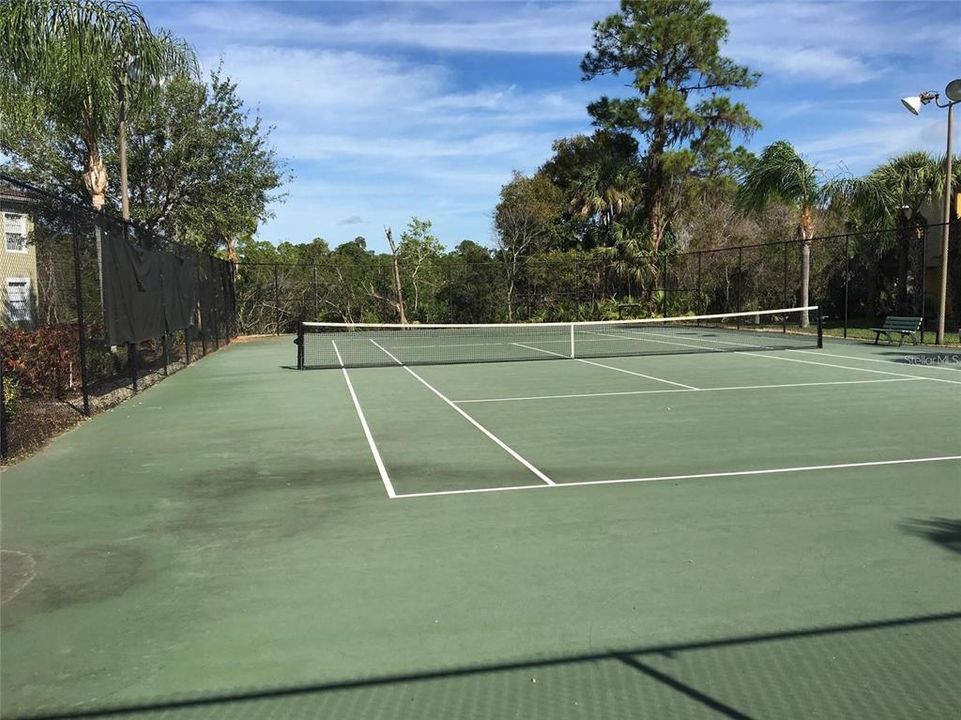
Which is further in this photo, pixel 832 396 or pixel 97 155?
pixel 97 155

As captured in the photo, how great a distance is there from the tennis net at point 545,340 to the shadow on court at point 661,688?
11.2 m

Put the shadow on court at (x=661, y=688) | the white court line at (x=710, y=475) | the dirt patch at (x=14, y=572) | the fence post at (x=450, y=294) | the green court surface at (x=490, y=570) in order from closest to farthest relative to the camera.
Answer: the shadow on court at (x=661, y=688)
the green court surface at (x=490, y=570)
the dirt patch at (x=14, y=572)
the white court line at (x=710, y=475)
the fence post at (x=450, y=294)

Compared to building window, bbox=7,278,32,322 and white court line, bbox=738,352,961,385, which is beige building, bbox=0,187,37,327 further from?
white court line, bbox=738,352,961,385

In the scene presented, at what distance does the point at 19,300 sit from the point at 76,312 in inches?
228

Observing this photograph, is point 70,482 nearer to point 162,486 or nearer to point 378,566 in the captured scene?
point 162,486

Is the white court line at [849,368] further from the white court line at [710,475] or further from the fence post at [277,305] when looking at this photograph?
the fence post at [277,305]

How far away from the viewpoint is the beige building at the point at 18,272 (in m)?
15.6

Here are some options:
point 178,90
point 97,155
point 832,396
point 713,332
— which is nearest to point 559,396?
point 832,396

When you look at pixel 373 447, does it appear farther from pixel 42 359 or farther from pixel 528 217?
pixel 528 217

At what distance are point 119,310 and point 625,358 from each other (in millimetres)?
11293

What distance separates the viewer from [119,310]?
10719mm

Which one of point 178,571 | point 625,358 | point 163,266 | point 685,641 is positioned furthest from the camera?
point 625,358

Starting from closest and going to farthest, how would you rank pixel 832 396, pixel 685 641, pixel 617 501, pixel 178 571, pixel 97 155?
pixel 685 641, pixel 178 571, pixel 617 501, pixel 832 396, pixel 97 155

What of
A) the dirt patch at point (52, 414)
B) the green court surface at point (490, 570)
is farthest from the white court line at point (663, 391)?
the dirt patch at point (52, 414)
